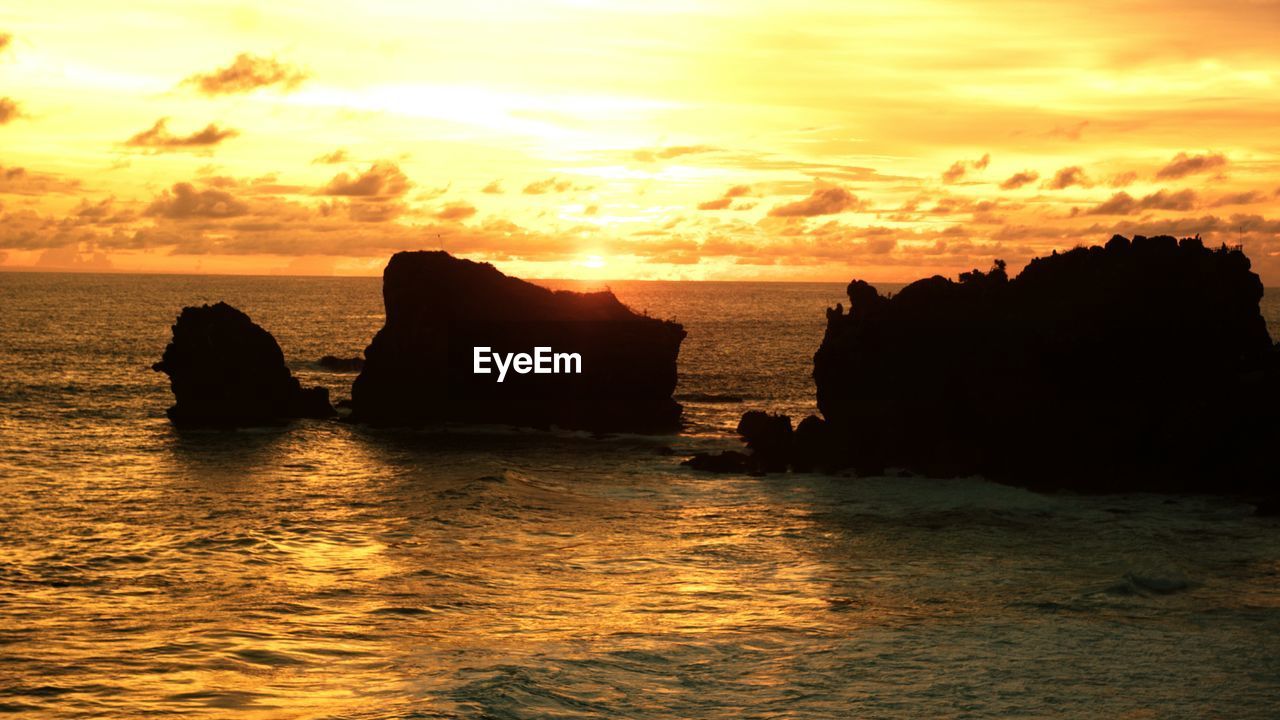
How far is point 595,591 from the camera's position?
36.4 m

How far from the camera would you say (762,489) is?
5444 centimetres

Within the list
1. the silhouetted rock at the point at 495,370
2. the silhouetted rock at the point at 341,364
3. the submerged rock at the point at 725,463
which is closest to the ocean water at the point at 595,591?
the submerged rock at the point at 725,463

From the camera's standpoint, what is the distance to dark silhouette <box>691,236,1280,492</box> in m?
53.1

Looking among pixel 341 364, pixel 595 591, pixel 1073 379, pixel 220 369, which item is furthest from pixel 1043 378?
pixel 341 364

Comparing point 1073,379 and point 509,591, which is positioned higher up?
point 1073,379

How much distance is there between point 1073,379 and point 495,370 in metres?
36.8

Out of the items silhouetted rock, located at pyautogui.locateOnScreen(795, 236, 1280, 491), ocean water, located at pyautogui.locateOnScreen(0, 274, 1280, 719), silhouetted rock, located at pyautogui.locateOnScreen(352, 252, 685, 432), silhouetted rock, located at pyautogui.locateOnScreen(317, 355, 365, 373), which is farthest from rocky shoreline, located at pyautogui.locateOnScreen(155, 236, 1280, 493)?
silhouetted rock, located at pyautogui.locateOnScreen(317, 355, 365, 373)

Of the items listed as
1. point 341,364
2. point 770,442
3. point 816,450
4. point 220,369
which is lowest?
point 816,450

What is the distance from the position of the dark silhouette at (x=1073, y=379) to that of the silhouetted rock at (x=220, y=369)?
3482 cm

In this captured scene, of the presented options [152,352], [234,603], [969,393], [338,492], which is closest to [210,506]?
[338,492]

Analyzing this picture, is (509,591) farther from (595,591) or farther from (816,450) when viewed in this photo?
(816,450)

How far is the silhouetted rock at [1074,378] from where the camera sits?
53.1 metres

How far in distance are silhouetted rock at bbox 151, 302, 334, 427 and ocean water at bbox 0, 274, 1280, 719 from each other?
290 inches

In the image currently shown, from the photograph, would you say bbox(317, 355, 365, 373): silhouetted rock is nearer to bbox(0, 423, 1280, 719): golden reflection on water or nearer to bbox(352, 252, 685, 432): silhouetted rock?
bbox(352, 252, 685, 432): silhouetted rock
